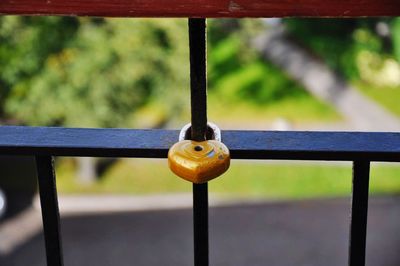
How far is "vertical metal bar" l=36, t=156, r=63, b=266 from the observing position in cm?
77

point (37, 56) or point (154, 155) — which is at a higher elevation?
point (154, 155)

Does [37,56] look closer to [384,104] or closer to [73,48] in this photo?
[73,48]

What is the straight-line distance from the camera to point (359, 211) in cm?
75

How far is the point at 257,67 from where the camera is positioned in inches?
409

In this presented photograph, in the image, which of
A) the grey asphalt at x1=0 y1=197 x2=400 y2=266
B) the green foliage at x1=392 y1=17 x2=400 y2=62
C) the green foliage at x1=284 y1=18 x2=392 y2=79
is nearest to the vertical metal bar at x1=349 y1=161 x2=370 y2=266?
the grey asphalt at x1=0 y1=197 x2=400 y2=266

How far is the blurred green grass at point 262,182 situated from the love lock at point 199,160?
267 inches

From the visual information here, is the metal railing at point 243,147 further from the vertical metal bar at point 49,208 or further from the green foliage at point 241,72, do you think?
the green foliage at point 241,72

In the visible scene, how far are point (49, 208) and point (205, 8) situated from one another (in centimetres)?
37

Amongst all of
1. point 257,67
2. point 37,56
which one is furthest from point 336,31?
point 37,56

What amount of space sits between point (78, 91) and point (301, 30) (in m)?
4.67

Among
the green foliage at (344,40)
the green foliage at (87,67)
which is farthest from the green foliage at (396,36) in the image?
the green foliage at (87,67)

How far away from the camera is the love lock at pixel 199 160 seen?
0.62 m

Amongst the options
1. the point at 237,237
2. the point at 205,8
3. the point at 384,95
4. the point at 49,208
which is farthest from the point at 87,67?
the point at 205,8

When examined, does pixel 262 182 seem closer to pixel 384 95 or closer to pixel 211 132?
pixel 384 95
